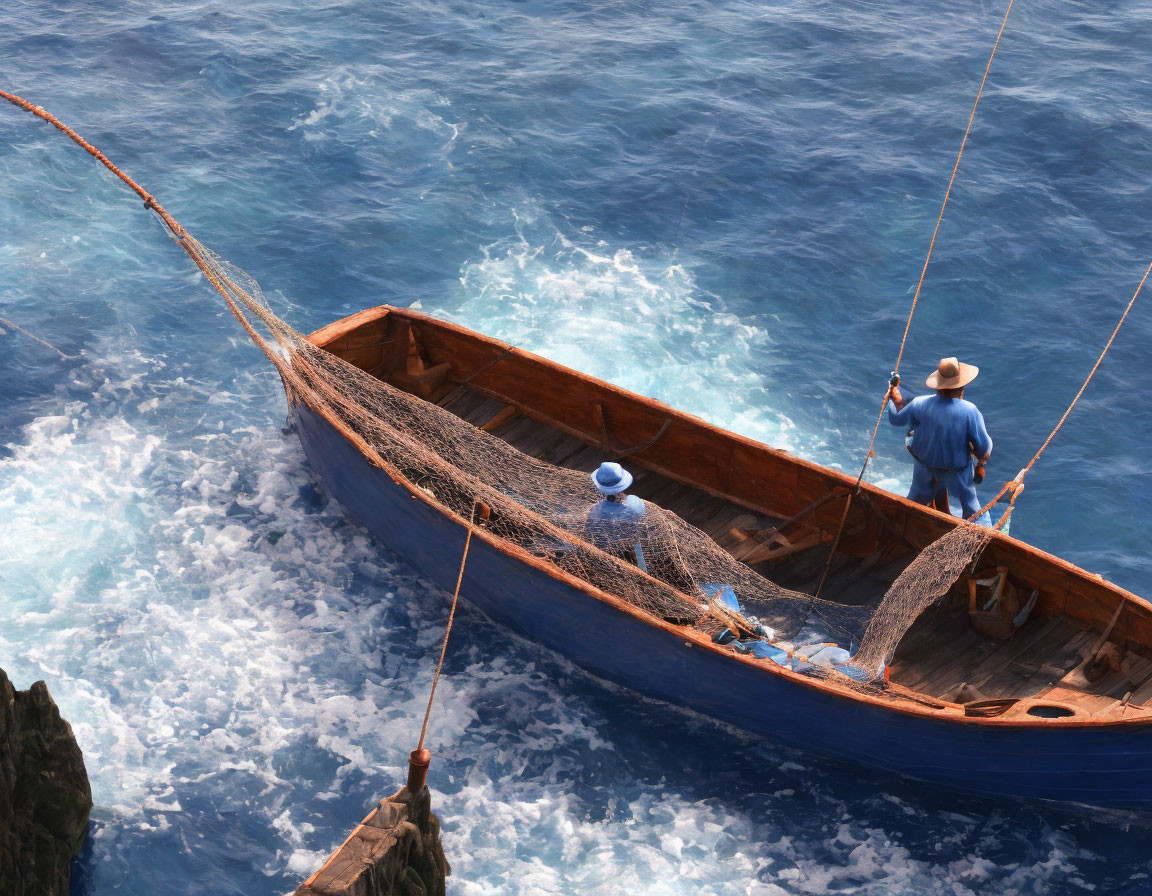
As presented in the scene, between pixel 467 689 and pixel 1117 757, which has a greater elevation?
pixel 1117 757

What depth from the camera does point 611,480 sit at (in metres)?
10.9

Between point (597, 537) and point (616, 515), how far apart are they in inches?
13.8

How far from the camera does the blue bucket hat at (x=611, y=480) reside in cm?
1093

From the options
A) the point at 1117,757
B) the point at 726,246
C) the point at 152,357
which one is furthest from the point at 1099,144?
the point at 152,357

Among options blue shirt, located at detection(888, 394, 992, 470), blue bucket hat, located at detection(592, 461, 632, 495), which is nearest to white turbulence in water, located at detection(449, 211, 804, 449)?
blue shirt, located at detection(888, 394, 992, 470)

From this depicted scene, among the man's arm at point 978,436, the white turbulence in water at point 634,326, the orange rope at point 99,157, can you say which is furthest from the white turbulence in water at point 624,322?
the orange rope at point 99,157

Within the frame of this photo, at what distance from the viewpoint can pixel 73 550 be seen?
13516 millimetres

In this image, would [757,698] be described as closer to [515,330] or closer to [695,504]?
[695,504]

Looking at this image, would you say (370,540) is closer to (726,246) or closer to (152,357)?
(152,357)

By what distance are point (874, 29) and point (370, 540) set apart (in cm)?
1695

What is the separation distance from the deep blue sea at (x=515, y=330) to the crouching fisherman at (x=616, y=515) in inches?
68.4

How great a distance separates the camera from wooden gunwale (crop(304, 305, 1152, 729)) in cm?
966

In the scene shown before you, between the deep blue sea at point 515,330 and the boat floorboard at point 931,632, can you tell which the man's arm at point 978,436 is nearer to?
the boat floorboard at point 931,632

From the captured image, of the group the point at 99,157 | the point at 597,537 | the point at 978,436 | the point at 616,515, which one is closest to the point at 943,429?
the point at 978,436
